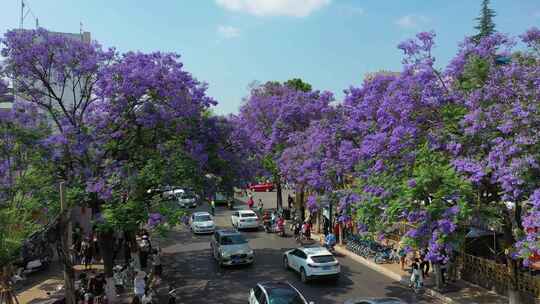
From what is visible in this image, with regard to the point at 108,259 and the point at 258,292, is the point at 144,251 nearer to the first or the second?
the point at 108,259

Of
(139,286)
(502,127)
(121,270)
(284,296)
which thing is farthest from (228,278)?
(502,127)

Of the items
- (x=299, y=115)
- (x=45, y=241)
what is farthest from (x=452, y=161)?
(x=299, y=115)

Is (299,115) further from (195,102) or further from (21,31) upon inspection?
(21,31)

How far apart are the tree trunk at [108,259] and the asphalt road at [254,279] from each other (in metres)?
2.81

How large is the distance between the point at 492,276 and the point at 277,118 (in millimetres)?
20087

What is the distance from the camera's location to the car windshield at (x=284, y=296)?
13617 millimetres

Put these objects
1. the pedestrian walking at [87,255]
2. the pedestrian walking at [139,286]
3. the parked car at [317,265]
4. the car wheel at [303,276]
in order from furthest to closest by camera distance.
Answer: the pedestrian walking at [87,255], the car wheel at [303,276], the parked car at [317,265], the pedestrian walking at [139,286]

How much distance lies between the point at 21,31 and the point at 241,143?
35.0 feet

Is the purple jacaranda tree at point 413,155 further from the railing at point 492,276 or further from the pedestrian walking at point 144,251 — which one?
the pedestrian walking at point 144,251

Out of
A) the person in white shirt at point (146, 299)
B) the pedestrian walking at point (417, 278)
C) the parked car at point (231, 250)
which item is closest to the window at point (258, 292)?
the person in white shirt at point (146, 299)

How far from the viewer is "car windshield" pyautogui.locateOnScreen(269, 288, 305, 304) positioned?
13.6 m

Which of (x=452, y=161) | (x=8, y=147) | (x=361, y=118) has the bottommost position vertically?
(x=452, y=161)

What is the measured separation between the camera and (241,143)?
72.4 ft

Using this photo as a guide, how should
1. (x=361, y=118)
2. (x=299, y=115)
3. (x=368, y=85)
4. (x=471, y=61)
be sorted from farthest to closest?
1. (x=299, y=115)
2. (x=368, y=85)
3. (x=361, y=118)
4. (x=471, y=61)
